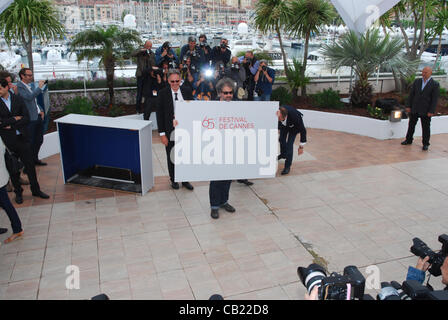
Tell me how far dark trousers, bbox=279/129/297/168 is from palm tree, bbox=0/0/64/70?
589cm

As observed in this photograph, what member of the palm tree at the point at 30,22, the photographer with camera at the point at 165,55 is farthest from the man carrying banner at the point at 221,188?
the palm tree at the point at 30,22

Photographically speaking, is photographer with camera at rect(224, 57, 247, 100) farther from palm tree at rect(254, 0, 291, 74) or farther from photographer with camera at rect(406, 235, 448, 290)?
photographer with camera at rect(406, 235, 448, 290)

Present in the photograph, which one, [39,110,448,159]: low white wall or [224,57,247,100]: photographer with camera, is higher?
[224,57,247,100]: photographer with camera

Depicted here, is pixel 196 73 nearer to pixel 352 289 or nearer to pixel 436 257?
pixel 436 257

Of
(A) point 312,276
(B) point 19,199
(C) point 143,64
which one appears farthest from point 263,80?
(A) point 312,276

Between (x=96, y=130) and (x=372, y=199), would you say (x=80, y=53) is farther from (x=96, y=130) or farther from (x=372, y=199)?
(x=372, y=199)

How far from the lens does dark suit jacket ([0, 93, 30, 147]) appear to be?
550 cm

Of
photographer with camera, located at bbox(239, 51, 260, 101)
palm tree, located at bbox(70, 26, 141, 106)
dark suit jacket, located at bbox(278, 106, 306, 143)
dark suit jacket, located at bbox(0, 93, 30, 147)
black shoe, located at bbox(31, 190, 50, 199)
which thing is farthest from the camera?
photographer with camera, located at bbox(239, 51, 260, 101)

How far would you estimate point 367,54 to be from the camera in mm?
10328

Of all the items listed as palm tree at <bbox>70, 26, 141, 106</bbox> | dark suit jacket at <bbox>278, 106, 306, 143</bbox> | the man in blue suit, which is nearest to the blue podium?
the man in blue suit

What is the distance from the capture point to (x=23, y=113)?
18.7 ft

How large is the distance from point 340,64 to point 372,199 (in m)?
5.04

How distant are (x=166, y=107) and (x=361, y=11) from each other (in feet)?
24.1
